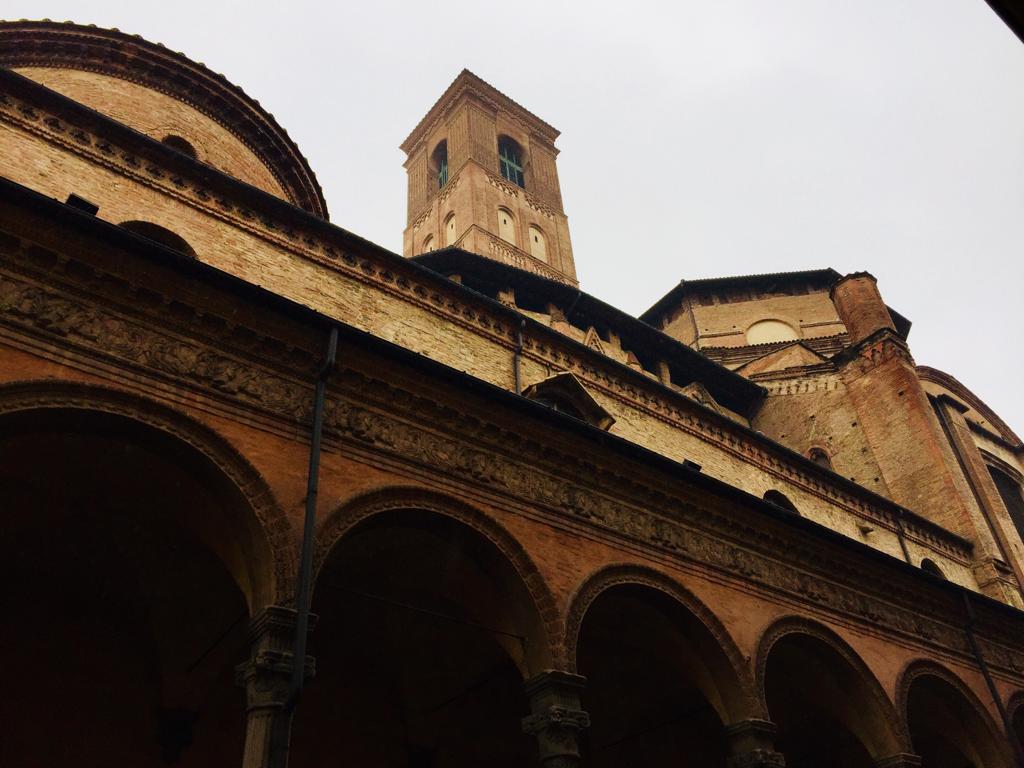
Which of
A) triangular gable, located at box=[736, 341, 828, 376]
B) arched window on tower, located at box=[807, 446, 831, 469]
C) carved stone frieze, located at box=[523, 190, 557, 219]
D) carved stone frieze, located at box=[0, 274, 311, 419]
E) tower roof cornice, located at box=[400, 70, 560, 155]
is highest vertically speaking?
tower roof cornice, located at box=[400, 70, 560, 155]

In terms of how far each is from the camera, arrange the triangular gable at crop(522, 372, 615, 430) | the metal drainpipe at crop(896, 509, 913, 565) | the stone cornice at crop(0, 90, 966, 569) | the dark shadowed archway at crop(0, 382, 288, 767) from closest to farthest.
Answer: the dark shadowed archway at crop(0, 382, 288, 767), the stone cornice at crop(0, 90, 966, 569), the triangular gable at crop(522, 372, 615, 430), the metal drainpipe at crop(896, 509, 913, 565)

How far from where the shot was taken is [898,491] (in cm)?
1866

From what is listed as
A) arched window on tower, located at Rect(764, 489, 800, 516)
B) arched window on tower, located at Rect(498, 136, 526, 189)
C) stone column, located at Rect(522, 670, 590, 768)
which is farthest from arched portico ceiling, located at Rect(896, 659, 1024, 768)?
arched window on tower, located at Rect(498, 136, 526, 189)

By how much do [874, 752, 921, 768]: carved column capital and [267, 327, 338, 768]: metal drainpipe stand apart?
7597 millimetres

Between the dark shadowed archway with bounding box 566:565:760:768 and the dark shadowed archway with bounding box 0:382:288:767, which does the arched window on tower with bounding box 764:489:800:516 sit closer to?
the dark shadowed archway with bounding box 566:565:760:768

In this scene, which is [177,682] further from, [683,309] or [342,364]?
[683,309]

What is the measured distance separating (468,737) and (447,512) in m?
4.00

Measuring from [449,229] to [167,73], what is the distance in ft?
77.7

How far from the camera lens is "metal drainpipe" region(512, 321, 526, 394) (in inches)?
519

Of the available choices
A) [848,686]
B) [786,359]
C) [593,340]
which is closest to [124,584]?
[848,686]

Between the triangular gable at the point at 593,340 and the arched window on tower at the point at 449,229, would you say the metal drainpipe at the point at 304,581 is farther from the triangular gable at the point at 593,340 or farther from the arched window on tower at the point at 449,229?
the arched window on tower at the point at 449,229

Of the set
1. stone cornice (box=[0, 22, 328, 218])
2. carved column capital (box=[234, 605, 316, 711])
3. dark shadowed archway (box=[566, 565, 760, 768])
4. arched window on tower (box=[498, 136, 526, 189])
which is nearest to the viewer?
carved column capital (box=[234, 605, 316, 711])

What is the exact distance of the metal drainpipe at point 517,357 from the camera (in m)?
13.2

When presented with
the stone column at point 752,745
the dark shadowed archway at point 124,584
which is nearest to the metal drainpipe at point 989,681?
the stone column at point 752,745
